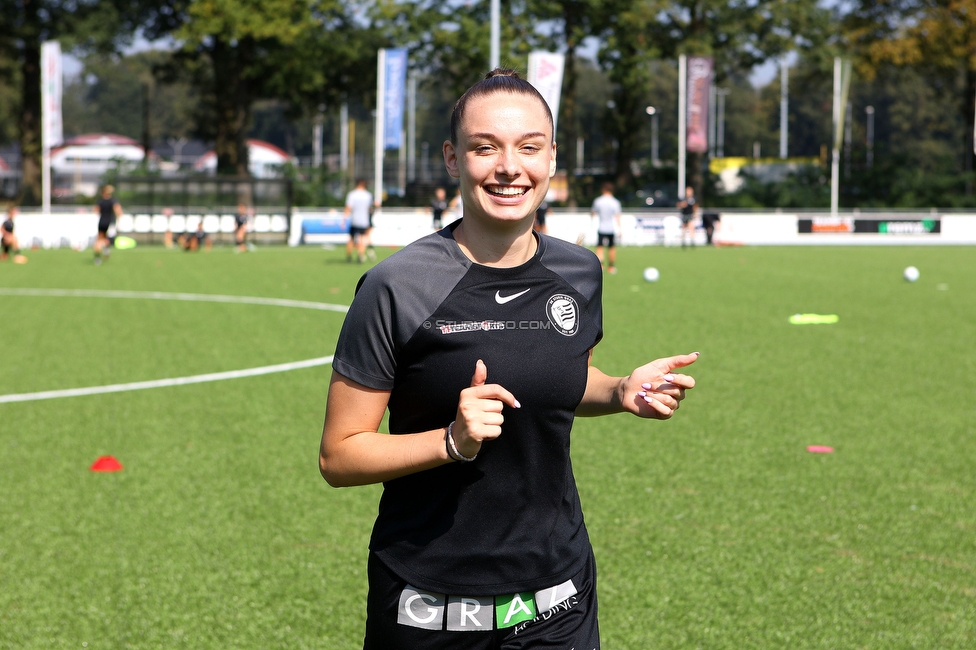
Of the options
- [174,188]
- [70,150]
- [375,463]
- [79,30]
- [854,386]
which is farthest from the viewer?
[70,150]

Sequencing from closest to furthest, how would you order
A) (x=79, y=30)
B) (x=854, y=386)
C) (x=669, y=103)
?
(x=854, y=386) → (x=79, y=30) → (x=669, y=103)

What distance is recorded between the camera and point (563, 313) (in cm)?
262

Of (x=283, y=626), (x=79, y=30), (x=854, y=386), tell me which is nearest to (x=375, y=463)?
(x=283, y=626)

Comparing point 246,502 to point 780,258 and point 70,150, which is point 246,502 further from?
point 70,150

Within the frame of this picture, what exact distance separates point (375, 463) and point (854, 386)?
28.4ft

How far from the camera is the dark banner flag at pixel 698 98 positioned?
43.6 metres

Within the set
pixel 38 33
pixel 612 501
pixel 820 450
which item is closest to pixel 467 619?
pixel 612 501

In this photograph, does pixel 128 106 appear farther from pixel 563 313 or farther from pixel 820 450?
pixel 563 313

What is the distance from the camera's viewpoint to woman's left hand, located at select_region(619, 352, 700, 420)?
8.80 ft

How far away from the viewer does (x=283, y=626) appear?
4.68 metres

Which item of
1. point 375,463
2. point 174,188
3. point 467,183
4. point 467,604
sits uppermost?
point 174,188

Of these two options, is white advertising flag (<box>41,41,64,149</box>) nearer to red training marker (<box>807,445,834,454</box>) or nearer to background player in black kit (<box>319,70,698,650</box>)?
red training marker (<box>807,445,834,454</box>)

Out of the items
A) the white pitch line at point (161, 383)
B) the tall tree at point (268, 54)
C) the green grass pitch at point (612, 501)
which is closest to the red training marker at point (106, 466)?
the green grass pitch at point (612, 501)

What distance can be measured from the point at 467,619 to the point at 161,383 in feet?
28.3
